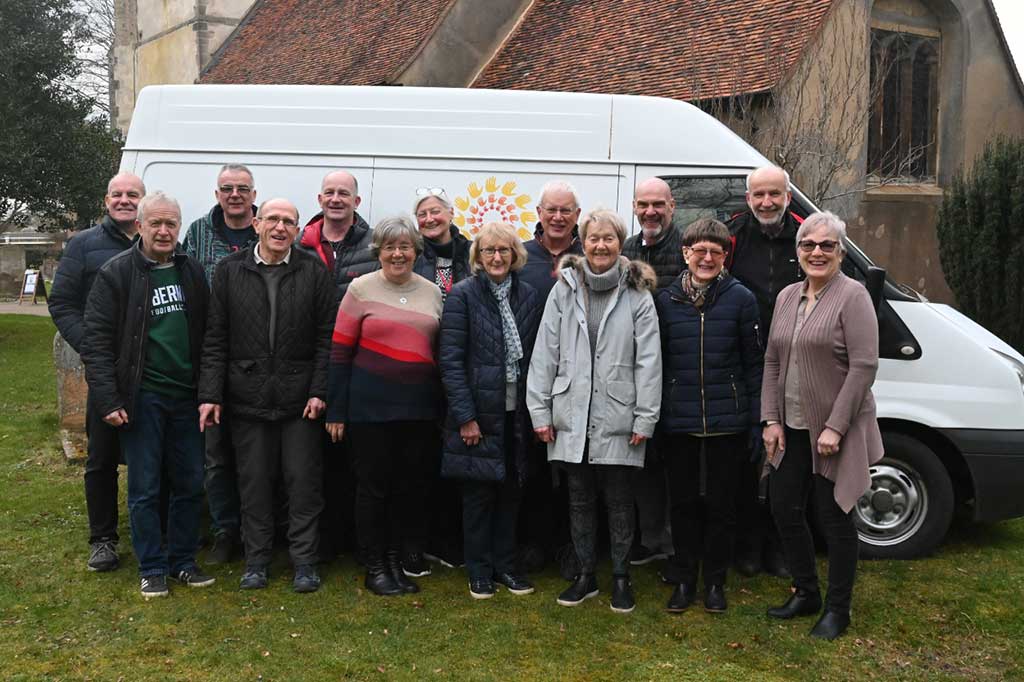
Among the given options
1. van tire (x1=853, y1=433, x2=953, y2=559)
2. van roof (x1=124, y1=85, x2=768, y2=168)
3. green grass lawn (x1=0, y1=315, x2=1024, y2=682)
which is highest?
van roof (x1=124, y1=85, x2=768, y2=168)

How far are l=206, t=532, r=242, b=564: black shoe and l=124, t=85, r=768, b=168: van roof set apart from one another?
87.9 inches

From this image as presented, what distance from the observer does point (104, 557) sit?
5605mm

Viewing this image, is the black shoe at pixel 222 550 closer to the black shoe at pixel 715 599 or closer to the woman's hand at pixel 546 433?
the woman's hand at pixel 546 433

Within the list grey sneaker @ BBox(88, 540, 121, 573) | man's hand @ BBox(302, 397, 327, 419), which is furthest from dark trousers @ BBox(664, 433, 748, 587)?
grey sneaker @ BBox(88, 540, 121, 573)

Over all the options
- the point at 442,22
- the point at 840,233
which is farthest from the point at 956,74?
the point at 840,233

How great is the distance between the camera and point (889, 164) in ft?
58.9

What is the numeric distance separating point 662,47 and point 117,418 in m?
12.8

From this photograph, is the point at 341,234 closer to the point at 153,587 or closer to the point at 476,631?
the point at 153,587

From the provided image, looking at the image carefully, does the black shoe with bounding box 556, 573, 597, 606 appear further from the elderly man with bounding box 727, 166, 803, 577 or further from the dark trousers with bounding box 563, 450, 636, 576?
the elderly man with bounding box 727, 166, 803, 577

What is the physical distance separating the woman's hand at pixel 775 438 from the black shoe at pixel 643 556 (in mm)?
1350

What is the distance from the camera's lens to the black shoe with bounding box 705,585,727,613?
16.4ft

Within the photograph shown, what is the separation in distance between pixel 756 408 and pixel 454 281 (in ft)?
5.56

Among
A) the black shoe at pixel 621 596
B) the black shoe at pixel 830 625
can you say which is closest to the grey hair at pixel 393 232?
A: the black shoe at pixel 621 596

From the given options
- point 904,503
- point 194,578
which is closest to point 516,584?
point 194,578
